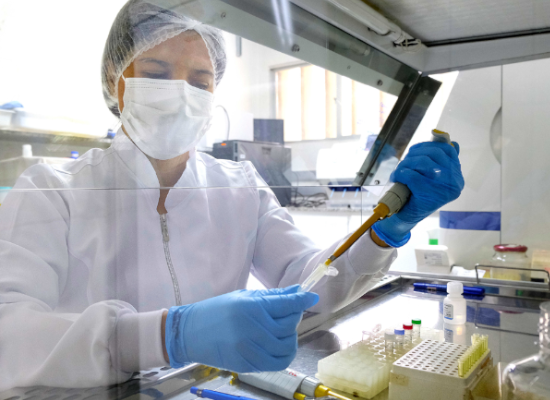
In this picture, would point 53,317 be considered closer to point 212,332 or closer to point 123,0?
point 212,332

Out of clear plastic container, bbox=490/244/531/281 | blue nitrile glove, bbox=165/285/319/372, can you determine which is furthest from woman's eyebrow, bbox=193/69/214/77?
clear plastic container, bbox=490/244/531/281

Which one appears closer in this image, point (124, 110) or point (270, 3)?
point (124, 110)

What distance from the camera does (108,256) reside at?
750 mm

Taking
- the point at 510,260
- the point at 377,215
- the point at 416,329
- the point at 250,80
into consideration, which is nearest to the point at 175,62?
the point at 250,80

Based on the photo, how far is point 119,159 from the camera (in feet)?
2.41

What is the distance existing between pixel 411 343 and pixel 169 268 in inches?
21.8

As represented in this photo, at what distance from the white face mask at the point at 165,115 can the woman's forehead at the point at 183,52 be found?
40mm

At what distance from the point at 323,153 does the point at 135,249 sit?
520 mm

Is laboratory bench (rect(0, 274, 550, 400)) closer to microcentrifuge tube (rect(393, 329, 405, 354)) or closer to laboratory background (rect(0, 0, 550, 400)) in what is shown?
laboratory background (rect(0, 0, 550, 400))

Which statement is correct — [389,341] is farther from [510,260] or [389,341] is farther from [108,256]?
[510,260]

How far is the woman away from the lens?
64 cm

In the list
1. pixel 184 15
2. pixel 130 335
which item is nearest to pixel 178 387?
pixel 130 335

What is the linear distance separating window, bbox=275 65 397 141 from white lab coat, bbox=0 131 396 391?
17 cm

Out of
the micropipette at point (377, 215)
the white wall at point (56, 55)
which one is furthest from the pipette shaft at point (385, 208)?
the white wall at point (56, 55)
